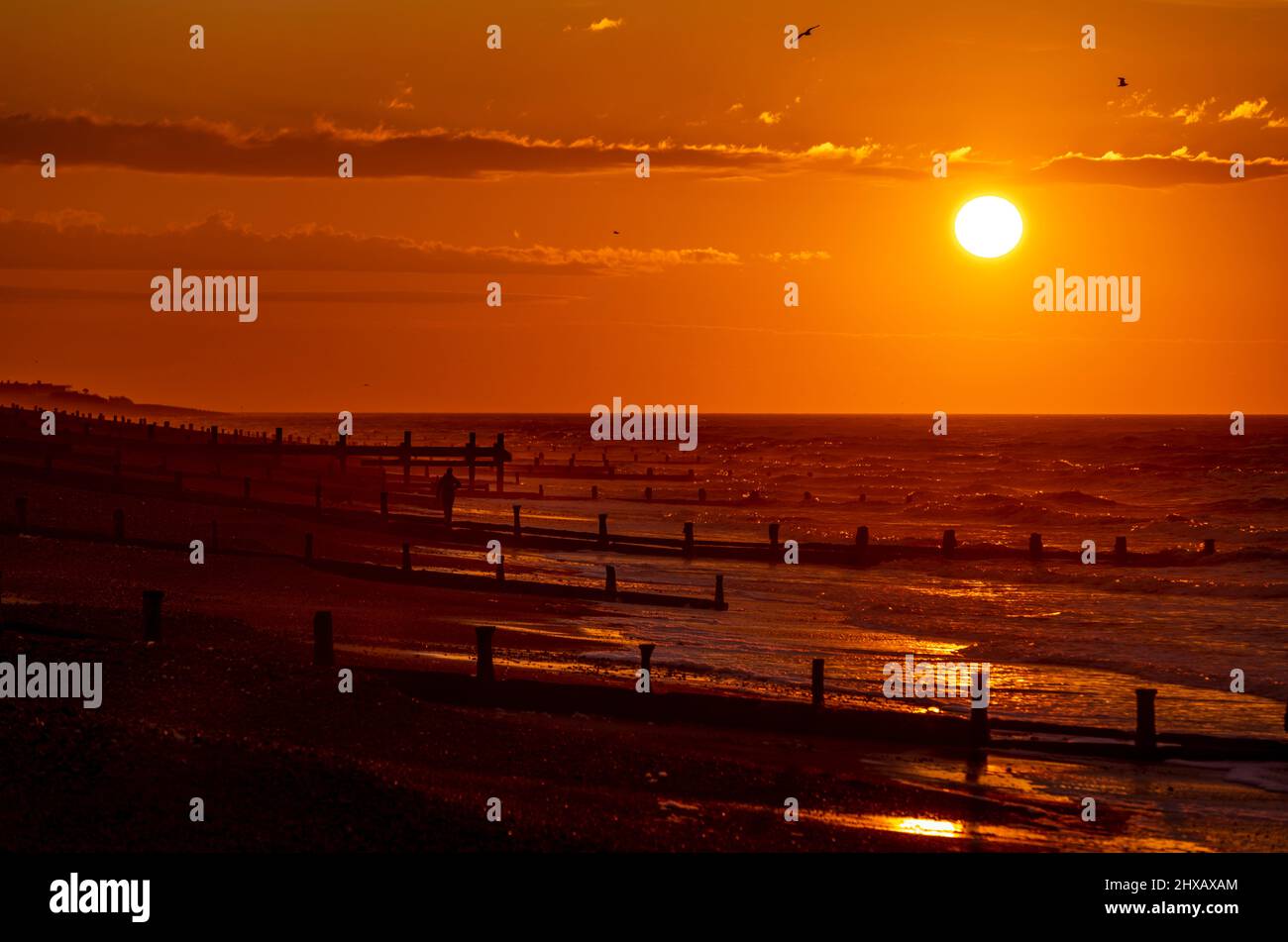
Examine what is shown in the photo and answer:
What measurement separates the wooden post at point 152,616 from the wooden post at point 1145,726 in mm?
12831

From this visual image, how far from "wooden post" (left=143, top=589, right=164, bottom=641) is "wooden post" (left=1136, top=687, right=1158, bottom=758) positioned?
42.1ft

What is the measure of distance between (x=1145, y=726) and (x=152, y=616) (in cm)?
1309

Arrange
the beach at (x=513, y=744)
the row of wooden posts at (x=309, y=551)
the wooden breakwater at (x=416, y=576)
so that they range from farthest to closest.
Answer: the wooden breakwater at (x=416, y=576) < the row of wooden posts at (x=309, y=551) < the beach at (x=513, y=744)

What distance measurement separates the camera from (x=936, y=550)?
50.7 metres

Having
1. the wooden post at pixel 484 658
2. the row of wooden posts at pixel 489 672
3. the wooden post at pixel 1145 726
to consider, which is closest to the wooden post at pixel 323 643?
the row of wooden posts at pixel 489 672

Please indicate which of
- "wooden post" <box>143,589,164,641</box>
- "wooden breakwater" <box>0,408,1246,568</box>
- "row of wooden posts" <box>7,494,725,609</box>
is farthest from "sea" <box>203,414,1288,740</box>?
"wooden post" <box>143,589,164,641</box>

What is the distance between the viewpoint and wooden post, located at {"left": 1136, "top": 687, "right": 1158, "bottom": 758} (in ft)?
58.9

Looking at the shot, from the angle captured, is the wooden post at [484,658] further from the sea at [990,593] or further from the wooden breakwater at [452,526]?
the wooden breakwater at [452,526]

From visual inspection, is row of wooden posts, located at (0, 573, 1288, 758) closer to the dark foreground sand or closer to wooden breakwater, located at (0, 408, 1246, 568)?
the dark foreground sand

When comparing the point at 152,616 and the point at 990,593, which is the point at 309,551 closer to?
the point at 152,616

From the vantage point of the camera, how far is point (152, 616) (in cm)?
1872

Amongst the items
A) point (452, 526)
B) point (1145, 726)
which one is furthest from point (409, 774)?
point (452, 526)

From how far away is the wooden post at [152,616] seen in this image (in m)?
18.6
